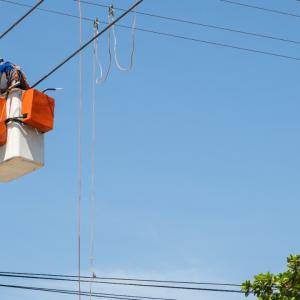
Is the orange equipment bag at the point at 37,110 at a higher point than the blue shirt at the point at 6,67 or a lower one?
lower

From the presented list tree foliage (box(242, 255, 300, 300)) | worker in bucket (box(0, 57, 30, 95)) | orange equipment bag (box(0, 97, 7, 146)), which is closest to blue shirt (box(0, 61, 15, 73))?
worker in bucket (box(0, 57, 30, 95))

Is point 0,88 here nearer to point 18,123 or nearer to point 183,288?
point 18,123

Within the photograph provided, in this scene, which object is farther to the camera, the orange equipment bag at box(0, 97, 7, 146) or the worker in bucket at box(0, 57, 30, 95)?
the worker in bucket at box(0, 57, 30, 95)

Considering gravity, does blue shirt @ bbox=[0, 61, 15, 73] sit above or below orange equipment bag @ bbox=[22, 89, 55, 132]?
above

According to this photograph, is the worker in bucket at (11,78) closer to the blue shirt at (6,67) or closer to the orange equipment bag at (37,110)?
the blue shirt at (6,67)

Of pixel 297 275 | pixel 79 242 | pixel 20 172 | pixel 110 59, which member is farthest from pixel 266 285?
pixel 20 172

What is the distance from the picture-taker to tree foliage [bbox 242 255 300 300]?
9.55 meters

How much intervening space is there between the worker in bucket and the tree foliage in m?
4.34

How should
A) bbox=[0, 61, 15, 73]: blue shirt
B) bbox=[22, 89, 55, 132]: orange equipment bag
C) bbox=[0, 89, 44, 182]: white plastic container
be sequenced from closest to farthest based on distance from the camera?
1. bbox=[0, 89, 44, 182]: white plastic container
2. bbox=[22, 89, 55, 132]: orange equipment bag
3. bbox=[0, 61, 15, 73]: blue shirt

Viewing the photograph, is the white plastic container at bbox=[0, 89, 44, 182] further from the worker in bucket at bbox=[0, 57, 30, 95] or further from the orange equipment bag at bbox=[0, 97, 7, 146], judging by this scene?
the worker in bucket at bbox=[0, 57, 30, 95]

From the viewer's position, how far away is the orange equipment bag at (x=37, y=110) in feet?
22.6

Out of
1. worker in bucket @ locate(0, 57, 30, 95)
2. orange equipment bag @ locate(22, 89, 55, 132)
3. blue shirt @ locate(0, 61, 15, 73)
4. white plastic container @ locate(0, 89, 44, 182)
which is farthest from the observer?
blue shirt @ locate(0, 61, 15, 73)

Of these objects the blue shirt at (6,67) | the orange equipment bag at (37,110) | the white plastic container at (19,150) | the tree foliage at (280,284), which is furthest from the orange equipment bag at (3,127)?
the tree foliage at (280,284)

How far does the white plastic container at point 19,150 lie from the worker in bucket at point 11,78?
11.5 inches
